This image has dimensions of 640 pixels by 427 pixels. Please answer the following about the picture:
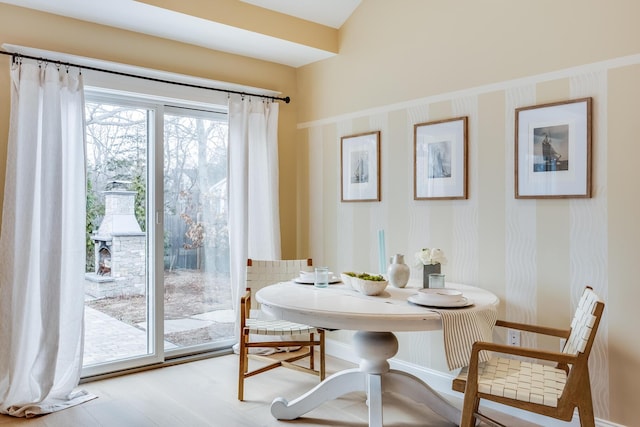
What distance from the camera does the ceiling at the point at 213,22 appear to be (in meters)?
3.05

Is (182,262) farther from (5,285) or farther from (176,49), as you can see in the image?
(176,49)

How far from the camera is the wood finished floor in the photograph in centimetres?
275

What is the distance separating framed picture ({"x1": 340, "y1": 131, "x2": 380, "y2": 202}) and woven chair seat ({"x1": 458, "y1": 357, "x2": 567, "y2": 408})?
1.68 m

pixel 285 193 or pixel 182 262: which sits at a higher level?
pixel 285 193

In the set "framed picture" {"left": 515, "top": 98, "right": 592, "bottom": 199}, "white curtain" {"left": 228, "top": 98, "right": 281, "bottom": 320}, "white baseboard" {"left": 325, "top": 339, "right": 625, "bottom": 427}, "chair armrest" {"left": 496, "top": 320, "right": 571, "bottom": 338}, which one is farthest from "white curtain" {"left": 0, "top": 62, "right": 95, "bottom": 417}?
"framed picture" {"left": 515, "top": 98, "right": 592, "bottom": 199}

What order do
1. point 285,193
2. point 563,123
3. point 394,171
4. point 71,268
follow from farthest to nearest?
point 285,193 → point 394,171 → point 71,268 → point 563,123

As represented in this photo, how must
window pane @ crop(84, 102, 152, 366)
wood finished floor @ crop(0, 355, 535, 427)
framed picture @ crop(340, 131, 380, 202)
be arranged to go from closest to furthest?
1. wood finished floor @ crop(0, 355, 535, 427)
2. window pane @ crop(84, 102, 152, 366)
3. framed picture @ crop(340, 131, 380, 202)

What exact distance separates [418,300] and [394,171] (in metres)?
1.41

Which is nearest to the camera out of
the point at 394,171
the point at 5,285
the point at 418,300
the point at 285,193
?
the point at 418,300

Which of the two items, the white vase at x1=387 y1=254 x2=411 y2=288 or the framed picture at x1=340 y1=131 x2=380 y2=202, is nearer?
the white vase at x1=387 y1=254 x2=411 y2=288

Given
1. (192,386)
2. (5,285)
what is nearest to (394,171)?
(192,386)

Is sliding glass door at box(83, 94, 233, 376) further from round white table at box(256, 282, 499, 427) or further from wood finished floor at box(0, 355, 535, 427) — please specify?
round white table at box(256, 282, 499, 427)

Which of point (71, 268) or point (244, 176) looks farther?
point (244, 176)

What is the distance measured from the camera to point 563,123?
2.65 metres
